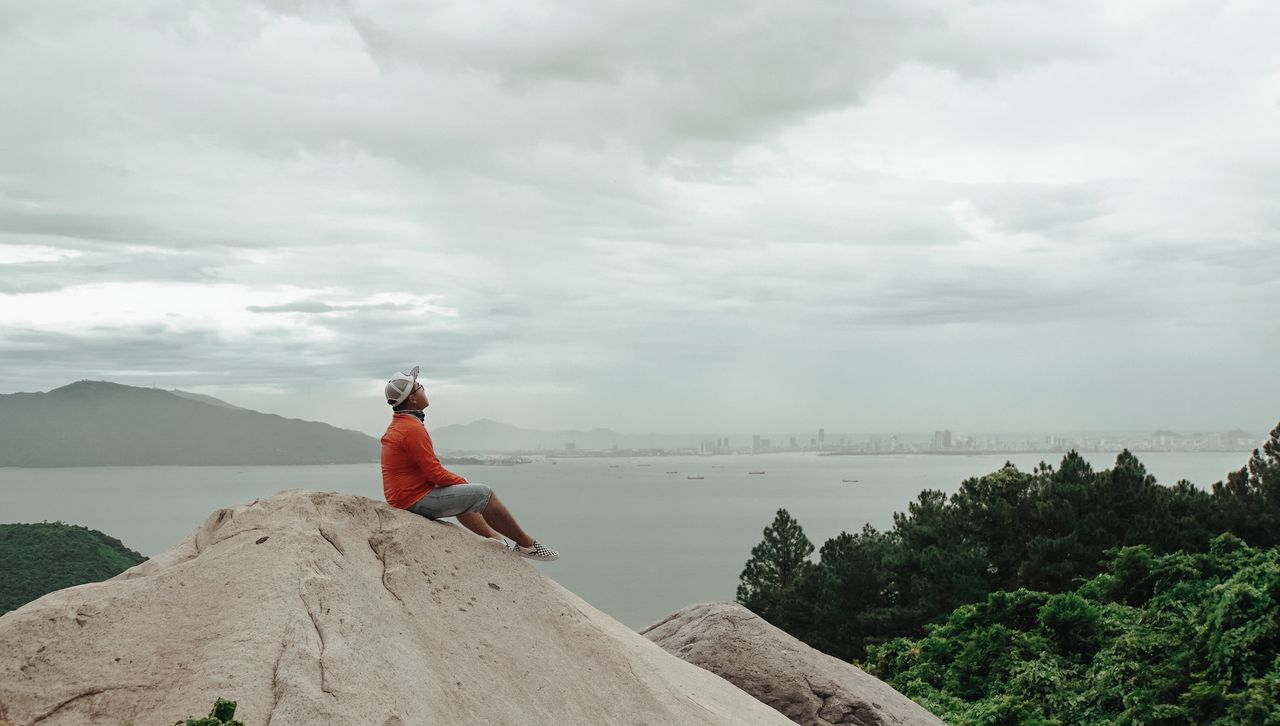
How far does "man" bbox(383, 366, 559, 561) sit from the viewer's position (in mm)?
8516

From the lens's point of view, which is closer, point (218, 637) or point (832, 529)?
point (218, 637)

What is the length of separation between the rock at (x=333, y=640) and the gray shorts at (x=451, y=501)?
0.15 metres

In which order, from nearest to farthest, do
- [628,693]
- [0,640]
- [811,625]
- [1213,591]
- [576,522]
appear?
[0,640]
[628,693]
[1213,591]
[811,625]
[576,522]

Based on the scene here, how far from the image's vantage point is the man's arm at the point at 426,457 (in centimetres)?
842

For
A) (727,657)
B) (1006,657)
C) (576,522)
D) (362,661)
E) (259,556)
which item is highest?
(259,556)

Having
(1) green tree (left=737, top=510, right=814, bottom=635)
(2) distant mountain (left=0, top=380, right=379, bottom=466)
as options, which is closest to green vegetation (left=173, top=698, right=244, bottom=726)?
(1) green tree (left=737, top=510, right=814, bottom=635)

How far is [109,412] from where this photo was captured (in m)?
176

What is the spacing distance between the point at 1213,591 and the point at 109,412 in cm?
19329

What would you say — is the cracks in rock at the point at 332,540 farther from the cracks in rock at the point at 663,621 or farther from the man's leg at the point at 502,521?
the cracks in rock at the point at 663,621

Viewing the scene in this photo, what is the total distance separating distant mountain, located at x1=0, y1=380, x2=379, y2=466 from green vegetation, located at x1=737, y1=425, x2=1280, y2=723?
163871 millimetres

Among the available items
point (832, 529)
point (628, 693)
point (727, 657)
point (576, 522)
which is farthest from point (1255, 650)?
point (576, 522)

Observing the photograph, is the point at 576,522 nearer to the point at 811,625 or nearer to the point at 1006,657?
the point at 811,625

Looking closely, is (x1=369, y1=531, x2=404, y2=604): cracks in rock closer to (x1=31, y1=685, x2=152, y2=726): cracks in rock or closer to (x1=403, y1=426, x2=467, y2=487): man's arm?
(x1=403, y1=426, x2=467, y2=487): man's arm

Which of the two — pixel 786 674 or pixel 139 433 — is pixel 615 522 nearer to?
pixel 139 433
